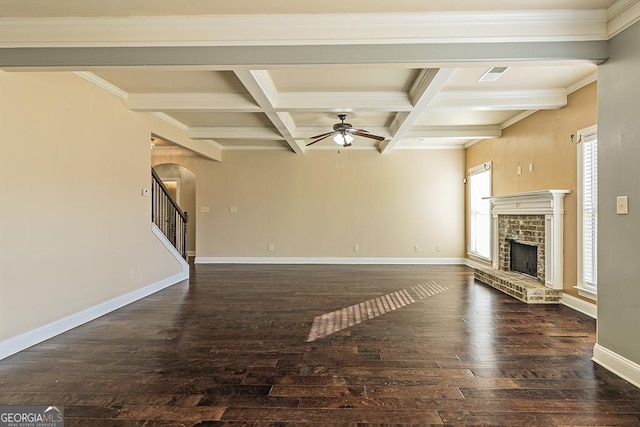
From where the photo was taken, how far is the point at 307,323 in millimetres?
3436

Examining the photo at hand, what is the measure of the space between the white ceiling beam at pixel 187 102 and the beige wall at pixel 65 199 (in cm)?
22

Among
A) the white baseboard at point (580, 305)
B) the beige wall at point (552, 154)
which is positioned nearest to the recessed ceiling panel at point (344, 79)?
the beige wall at point (552, 154)

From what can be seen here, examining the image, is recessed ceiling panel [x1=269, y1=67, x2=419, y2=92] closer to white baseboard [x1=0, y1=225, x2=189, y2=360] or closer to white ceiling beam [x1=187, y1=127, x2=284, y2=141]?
white ceiling beam [x1=187, y1=127, x2=284, y2=141]

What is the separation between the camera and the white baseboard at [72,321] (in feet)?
8.93

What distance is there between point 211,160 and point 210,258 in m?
2.30

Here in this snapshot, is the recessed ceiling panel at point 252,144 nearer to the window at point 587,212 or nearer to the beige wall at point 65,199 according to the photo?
the beige wall at point 65,199

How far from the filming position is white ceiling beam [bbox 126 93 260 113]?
414cm

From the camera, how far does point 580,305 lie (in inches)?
151

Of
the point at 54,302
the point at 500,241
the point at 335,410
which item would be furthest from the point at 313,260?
the point at 335,410

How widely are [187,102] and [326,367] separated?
142 inches

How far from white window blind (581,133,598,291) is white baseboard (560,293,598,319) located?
0.64 feet

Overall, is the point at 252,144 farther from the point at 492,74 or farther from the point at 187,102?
the point at 492,74

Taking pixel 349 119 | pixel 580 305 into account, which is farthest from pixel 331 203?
pixel 580 305

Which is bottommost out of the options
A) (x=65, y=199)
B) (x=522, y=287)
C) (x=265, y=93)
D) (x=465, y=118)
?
(x=522, y=287)
